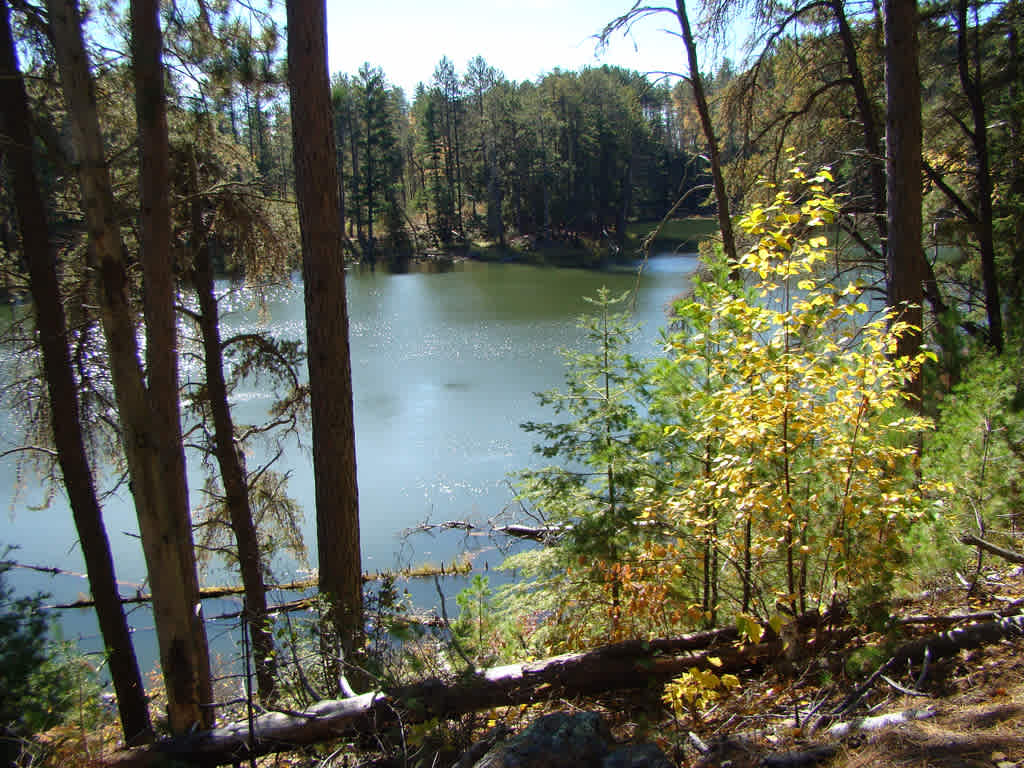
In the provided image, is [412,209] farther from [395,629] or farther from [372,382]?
[395,629]

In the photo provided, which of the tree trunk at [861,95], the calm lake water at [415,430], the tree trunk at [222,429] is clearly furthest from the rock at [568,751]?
A: the tree trunk at [861,95]

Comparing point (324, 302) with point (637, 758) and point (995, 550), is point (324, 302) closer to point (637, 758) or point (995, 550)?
point (637, 758)

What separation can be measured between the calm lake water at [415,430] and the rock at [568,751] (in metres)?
2.14

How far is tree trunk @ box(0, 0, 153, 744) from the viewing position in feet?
16.3

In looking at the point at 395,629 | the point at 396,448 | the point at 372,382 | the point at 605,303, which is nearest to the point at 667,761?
the point at 395,629

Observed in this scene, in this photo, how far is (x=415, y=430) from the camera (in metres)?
13.4

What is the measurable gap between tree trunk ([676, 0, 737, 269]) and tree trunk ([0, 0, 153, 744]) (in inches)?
241

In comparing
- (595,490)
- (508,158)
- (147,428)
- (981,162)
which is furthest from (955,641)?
(508,158)

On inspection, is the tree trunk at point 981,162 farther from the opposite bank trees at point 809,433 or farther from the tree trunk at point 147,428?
the tree trunk at point 147,428

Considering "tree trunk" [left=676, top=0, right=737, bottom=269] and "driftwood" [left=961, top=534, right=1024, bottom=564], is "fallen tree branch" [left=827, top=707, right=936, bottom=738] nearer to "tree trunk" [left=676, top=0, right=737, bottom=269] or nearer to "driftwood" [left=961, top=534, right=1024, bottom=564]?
"driftwood" [left=961, top=534, right=1024, bottom=564]

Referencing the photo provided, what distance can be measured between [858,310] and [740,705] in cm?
166

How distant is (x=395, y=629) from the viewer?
3.09 meters

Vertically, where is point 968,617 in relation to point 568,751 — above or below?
above

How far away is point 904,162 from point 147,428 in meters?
5.50
